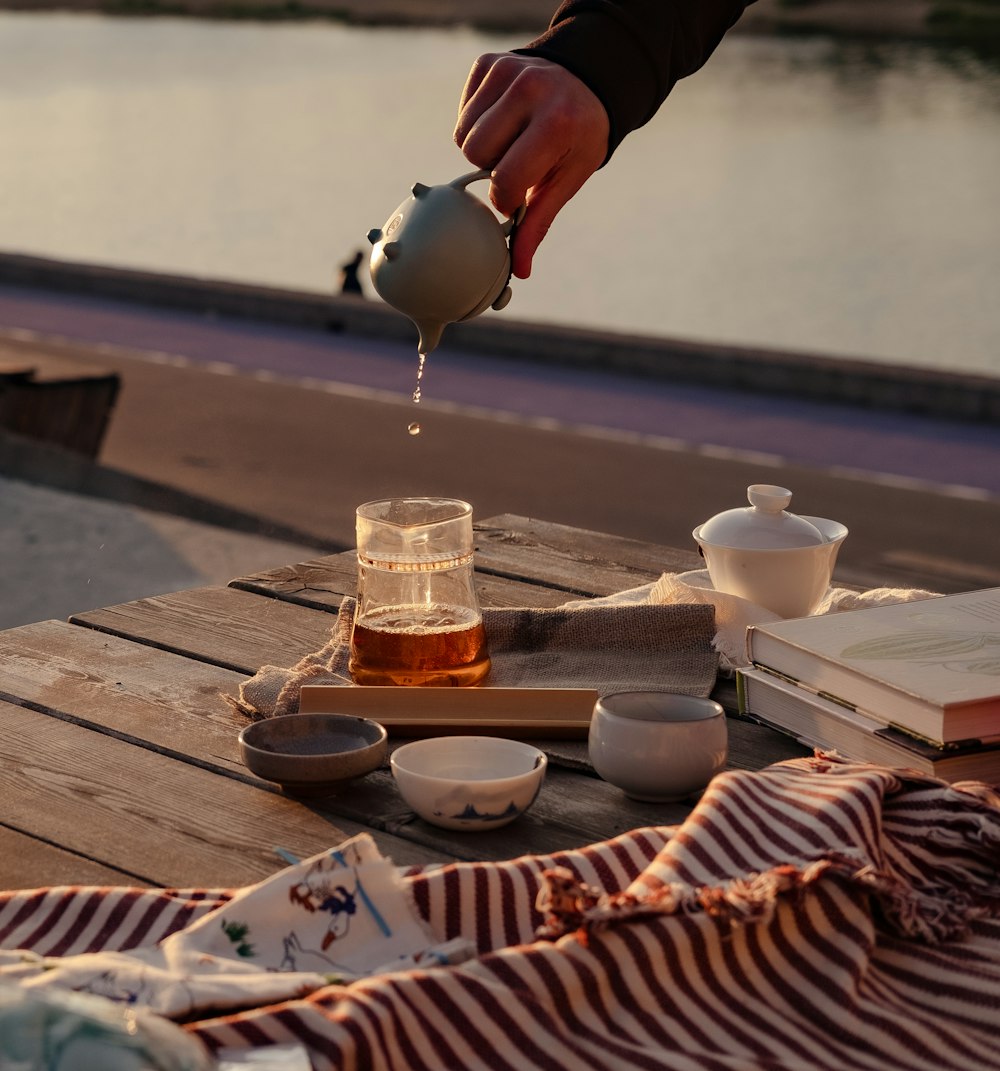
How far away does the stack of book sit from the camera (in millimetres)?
1277

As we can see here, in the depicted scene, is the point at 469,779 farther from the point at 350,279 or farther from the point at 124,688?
the point at 350,279

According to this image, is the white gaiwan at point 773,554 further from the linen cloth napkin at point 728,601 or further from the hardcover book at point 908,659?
the hardcover book at point 908,659

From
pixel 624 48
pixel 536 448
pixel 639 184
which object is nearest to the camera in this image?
pixel 624 48

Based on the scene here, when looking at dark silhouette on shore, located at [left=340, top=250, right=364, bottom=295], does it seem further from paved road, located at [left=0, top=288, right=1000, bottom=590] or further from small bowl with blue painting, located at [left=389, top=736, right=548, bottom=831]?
small bowl with blue painting, located at [left=389, top=736, right=548, bottom=831]

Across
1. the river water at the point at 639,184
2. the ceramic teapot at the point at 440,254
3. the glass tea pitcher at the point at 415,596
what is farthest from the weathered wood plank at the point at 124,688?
the river water at the point at 639,184

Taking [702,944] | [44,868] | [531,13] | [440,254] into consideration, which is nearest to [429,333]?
[440,254]

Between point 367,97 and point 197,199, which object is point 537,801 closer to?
point 197,199

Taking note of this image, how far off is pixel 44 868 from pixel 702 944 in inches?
19.8

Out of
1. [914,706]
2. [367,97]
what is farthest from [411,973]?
[367,97]

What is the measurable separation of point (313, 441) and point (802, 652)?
4.26m

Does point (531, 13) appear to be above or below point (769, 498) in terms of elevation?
above

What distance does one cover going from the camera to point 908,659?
1363 mm

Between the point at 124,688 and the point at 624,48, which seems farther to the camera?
the point at 624,48

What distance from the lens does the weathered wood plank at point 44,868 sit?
1159mm
